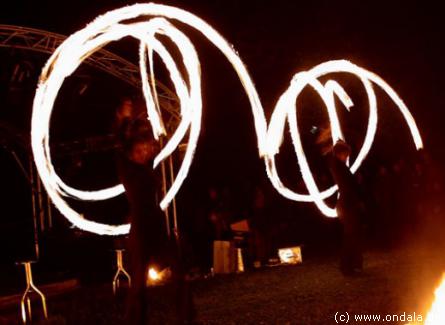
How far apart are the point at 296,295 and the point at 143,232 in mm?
2427

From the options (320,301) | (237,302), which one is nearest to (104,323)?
(237,302)

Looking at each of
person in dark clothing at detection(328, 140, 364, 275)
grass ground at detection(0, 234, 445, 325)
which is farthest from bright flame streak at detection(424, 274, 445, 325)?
person in dark clothing at detection(328, 140, 364, 275)

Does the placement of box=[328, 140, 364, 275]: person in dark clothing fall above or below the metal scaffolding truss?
below

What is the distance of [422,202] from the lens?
526 inches

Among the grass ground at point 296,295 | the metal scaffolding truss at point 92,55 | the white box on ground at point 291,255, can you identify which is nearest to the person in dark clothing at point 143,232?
the grass ground at point 296,295

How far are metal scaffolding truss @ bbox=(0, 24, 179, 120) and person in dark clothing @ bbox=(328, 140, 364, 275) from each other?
2925mm

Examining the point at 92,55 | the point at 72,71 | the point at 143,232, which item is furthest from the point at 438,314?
the point at 92,55

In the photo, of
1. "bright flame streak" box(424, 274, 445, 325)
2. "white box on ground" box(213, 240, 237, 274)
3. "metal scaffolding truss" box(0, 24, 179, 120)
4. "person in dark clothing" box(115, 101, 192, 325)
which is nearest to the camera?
"bright flame streak" box(424, 274, 445, 325)

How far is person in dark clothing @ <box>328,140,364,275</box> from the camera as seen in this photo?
26.0 ft

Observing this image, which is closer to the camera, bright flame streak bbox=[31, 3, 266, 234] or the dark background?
bright flame streak bbox=[31, 3, 266, 234]

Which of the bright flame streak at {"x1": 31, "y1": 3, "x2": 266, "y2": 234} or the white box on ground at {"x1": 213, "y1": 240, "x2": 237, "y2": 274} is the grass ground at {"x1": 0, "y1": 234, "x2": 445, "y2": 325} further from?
the bright flame streak at {"x1": 31, "y1": 3, "x2": 266, "y2": 234}

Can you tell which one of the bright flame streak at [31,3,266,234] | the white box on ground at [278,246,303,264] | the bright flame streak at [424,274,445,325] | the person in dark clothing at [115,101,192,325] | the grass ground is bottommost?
the grass ground

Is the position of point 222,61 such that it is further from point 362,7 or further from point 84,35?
point 84,35

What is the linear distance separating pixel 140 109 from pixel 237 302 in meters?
2.49
